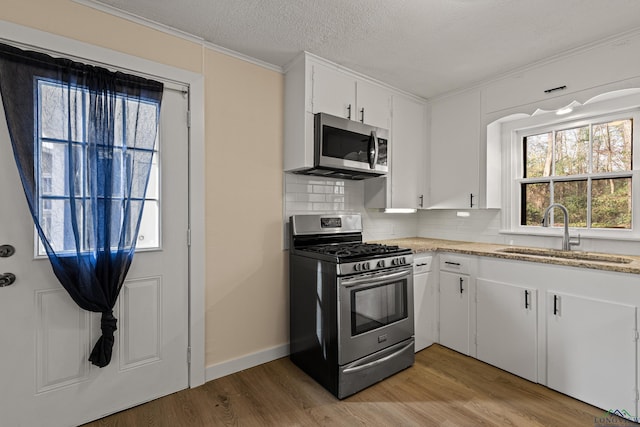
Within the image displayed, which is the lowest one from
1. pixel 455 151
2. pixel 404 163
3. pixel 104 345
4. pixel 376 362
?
pixel 376 362

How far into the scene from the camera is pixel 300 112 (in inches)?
98.1

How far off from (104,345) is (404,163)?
2.89 meters

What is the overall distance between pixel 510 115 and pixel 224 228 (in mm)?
2711

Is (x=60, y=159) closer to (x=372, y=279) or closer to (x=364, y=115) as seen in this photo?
(x=372, y=279)

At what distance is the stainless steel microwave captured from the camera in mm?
2459

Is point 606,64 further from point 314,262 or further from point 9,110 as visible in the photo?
point 9,110

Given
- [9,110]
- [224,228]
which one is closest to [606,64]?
[224,228]

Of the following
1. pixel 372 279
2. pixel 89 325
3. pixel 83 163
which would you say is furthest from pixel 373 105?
pixel 89 325

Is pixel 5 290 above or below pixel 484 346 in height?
above

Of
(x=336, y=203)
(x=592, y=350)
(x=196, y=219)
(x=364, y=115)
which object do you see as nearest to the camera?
(x=592, y=350)

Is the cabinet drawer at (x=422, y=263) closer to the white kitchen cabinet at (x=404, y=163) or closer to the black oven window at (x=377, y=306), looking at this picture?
the black oven window at (x=377, y=306)

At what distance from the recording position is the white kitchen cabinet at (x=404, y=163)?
3.11 meters

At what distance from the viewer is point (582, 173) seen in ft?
8.68

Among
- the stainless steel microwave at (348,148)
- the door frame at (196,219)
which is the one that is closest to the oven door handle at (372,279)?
the stainless steel microwave at (348,148)
